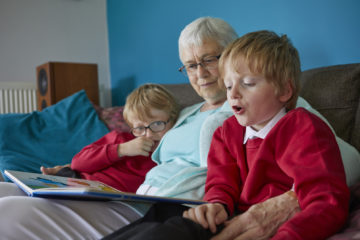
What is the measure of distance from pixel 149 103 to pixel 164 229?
3.25 feet

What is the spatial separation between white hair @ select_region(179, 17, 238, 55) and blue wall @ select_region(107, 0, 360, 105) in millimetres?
467

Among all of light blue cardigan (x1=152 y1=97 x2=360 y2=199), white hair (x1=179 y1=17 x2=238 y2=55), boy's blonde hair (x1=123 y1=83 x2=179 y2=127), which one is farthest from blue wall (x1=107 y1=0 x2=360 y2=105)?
boy's blonde hair (x1=123 y1=83 x2=179 y2=127)

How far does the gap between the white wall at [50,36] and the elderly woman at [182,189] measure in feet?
8.42

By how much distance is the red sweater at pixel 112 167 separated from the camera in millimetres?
1682

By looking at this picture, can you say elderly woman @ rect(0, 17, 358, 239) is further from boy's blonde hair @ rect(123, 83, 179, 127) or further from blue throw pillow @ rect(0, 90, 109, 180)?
blue throw pillow @ rect(0, 90, 109, 180)

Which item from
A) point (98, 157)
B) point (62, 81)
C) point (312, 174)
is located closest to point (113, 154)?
point (98, 157)

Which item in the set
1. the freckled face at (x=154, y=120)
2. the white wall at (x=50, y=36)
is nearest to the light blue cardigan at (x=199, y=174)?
the freckled face at (x=154, y=120)

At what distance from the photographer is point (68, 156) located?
89.3 inches

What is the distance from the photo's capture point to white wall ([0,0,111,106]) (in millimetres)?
3650

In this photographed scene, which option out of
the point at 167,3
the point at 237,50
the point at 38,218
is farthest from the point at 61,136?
the point at 237,50

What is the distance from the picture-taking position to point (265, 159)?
949 mm

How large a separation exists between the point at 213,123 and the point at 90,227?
51 centimetres

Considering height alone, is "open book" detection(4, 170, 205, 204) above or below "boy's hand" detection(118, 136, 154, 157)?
above

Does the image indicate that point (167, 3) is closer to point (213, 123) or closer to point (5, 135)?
point (5, 135)
